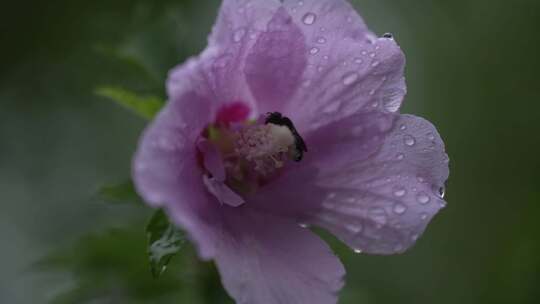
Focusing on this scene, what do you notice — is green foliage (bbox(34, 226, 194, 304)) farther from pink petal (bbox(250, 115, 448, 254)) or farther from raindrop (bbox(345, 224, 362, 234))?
raindrop (bbox(345, 224, 362, 234))

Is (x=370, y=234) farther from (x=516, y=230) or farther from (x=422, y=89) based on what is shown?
(x=422, y=89)

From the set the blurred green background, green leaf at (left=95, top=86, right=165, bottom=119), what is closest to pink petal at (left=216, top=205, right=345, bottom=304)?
green leaf at (left=95, top=86, right=165, bottom=119)

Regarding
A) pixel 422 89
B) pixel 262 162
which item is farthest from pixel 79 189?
pixel 262 162

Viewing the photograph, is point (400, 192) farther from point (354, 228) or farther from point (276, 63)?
point (276, 63)

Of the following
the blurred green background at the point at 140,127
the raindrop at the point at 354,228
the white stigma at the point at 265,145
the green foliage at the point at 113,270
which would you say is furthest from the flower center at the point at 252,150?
the green foliage at the point at 113,270

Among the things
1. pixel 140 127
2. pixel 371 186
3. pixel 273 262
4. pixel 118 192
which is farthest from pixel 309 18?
pixel 140 127

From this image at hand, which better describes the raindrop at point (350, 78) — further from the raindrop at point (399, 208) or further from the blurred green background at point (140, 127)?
Answer: the blurred green background at point (140, 127)

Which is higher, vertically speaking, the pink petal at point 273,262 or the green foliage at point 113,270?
the green foliage at point 113,270
